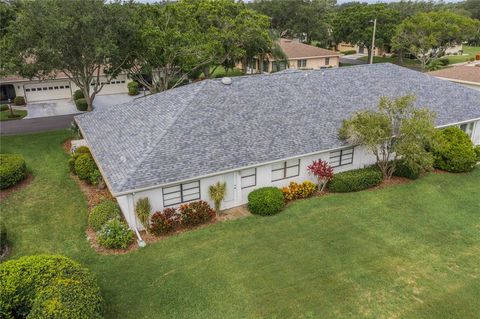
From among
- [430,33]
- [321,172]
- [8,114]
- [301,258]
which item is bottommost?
[301,258]

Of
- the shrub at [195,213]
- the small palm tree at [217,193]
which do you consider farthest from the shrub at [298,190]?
the shrub at [195,213]

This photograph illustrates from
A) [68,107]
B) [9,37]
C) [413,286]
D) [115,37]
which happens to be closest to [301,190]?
[413,286]

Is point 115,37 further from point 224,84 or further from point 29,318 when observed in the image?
point 29,318

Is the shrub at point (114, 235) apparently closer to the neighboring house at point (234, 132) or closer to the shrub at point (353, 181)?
the neighboring house at point (234, 132)

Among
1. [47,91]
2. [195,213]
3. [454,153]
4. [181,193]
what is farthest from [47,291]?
[47,91]

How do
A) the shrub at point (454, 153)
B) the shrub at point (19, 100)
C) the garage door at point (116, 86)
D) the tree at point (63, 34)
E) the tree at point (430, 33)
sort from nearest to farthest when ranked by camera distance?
the shrub at point (454, 153)
the tree at point (63, 34)
the shrub at point (19, 100)
the garage door at point (116, 86)
the tree at point (430, 33)

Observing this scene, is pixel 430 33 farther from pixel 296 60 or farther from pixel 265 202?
pixel 265 202
